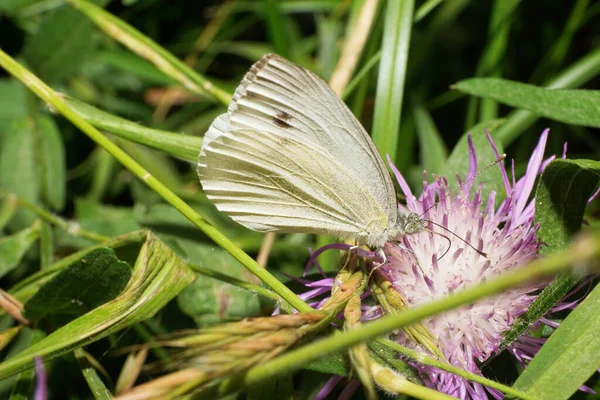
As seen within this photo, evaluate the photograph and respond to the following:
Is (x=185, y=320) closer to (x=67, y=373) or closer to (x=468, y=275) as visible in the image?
(x=67, y=373)

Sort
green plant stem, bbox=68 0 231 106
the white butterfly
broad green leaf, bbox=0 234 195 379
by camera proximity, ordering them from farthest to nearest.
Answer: green plant stem, bbox=68 0 231 106 < the white butterfly < broad green leaf, bbox=0 234 195 379

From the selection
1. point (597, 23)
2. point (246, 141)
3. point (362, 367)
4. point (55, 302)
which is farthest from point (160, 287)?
point (597, 23)

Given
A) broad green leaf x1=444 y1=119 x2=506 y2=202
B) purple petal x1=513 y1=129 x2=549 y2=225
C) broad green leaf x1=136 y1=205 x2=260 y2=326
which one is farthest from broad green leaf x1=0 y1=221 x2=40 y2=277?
purple petal x1=513 y1=129 x2=549 y2=225

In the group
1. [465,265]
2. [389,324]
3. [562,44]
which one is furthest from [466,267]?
[562,44]

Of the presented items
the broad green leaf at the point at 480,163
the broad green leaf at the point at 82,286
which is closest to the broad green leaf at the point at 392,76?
the broad green leaf at the point at 480,163

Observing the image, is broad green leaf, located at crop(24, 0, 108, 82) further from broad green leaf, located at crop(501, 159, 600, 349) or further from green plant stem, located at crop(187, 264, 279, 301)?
broad green leaf, located at crop(501, 159, 600, 349)

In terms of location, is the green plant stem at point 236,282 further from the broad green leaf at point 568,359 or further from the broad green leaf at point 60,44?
the broad green leaf at point 60,44
